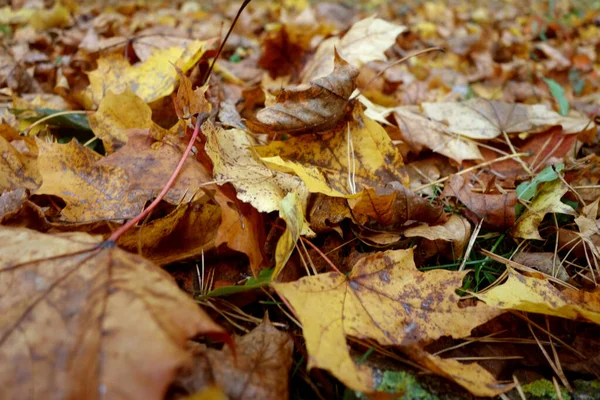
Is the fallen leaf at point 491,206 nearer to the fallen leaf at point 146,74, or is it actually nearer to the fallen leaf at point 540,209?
the fallen leaf at point 540,209

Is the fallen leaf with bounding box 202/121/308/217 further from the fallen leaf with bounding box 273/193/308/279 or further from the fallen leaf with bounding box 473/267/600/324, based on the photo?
the fallen leaf with bounding box 473/267/600/324

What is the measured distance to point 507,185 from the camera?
1157 millimetres

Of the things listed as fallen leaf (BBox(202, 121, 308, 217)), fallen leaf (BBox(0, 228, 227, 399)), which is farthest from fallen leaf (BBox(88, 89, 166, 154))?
fallen leaf (BBox(0, 228, 227, 399))

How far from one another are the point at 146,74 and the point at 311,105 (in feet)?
2.19

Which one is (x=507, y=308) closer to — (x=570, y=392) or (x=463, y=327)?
(x=463, y=327)

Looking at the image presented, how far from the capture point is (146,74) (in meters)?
1.32

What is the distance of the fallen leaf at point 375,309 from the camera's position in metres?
0.64

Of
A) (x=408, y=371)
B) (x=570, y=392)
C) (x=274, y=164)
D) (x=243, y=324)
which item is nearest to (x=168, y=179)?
(x=274, y=164)

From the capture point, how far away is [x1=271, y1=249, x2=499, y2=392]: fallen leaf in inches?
25.2

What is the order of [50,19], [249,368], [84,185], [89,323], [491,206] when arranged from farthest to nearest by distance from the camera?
[50,19] < [491,206] < [84,185] < [249,368] < [89,323]

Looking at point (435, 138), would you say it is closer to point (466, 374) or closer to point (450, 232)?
point (450, 232)

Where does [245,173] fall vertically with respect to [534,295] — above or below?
above

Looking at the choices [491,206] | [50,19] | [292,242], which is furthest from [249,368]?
[50,19]

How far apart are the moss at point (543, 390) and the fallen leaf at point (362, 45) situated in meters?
1.08
